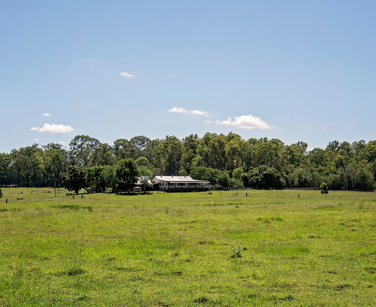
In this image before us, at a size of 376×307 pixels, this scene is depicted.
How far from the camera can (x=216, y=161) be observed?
158500 millimetres

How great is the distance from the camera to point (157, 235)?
808 inches

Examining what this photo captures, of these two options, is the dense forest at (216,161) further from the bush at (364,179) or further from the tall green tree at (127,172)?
the tall green tree at (127,172)

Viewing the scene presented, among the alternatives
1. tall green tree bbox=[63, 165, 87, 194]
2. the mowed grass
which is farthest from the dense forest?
the mowed grass

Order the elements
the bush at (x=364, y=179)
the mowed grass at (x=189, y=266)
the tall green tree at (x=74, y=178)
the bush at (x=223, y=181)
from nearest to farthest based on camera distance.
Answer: the mowed grass at (x=189, y=266) → the tall green tree at (x=74, y=178) → the bush at (x=364, y=179) → the bush at (x=223, y=181)

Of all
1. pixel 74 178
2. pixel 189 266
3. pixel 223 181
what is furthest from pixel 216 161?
pixel 189 266

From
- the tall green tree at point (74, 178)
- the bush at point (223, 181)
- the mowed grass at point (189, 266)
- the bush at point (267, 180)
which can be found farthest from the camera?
the bush at point (223, 181)

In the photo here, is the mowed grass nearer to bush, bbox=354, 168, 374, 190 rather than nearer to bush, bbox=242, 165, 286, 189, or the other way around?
bush, bbox=242, 165, 286, 189

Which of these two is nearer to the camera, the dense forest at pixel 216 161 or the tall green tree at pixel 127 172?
the tall green tree at pixel 127 172

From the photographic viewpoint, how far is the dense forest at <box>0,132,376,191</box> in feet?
384

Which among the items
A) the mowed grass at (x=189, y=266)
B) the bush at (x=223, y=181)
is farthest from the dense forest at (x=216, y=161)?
the mowed grass at (x=189, y=266)

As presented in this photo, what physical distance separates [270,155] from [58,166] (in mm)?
103566

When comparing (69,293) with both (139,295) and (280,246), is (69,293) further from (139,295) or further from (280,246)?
(280,246)

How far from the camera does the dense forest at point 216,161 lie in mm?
117125

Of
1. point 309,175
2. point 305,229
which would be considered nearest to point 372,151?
point 309,175
